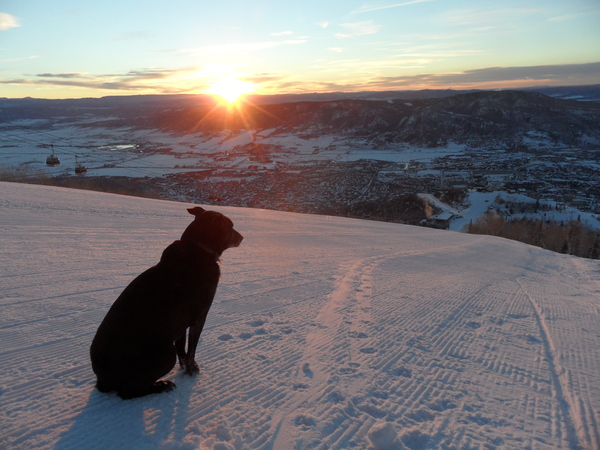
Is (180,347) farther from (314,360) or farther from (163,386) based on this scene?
(314,360)

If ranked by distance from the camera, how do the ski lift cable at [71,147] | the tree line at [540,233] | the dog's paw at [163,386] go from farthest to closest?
the ski lift cable at [71,147] → the tree line at [540,233] → the dog's paw at [163,386]

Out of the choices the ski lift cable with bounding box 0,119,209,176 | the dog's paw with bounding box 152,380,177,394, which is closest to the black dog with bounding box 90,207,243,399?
the dog's paw with bounding box 152,380,177,394

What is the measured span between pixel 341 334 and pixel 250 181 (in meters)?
64.2

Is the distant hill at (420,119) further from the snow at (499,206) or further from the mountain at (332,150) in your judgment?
the snow at (499,206)

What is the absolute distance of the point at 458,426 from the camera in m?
2.84

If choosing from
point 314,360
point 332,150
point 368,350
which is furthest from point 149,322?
point 332,150

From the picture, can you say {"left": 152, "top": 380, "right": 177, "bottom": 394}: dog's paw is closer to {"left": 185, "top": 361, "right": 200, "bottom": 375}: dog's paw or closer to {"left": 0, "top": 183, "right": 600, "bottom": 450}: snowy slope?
{"left": 0, "top": 183, "right": 600, "bottom": 450}: snowy slope

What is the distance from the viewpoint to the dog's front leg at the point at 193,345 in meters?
3.04

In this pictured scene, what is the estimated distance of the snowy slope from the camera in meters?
2.65

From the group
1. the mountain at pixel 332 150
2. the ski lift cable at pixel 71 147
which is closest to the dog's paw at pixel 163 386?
the mountain at pixel 332 150

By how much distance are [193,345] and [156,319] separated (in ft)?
1.62

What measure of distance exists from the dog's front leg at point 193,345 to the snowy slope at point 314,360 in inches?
3.6

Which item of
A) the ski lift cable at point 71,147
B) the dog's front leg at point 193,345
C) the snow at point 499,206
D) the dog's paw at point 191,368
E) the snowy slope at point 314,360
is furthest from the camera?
the ski lift cable at point 71,147

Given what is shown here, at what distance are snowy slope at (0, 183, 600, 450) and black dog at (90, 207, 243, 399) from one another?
225mm
